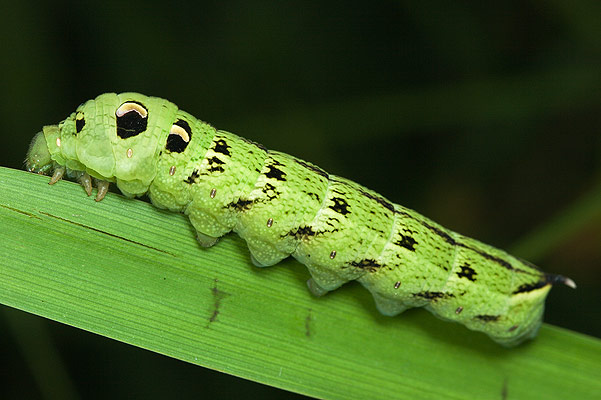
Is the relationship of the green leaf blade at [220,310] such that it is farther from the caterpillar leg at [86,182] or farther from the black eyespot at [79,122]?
the black eyespot at [79,122]

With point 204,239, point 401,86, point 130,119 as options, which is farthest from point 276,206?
point 401,86

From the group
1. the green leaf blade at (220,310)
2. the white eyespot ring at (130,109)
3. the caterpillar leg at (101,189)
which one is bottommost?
the green leaf blade at (220,310)

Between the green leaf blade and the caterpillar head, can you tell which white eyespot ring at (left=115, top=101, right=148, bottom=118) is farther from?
the green leaf blade

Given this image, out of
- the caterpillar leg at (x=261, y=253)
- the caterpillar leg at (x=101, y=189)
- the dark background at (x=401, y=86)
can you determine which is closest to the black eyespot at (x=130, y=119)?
the caterpillar leg at (x=101, y=189)

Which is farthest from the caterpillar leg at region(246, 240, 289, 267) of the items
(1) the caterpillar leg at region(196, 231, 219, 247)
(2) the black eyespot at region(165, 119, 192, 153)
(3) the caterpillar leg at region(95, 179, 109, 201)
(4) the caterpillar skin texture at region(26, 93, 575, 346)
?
(3) the caterpillar leg at region(95, 179, 109, 201)

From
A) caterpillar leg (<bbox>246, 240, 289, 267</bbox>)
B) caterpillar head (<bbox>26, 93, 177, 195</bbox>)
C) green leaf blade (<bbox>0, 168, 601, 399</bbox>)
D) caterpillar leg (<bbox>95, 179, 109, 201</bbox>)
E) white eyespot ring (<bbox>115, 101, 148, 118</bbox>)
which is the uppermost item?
white eyespot ring (<bbox>115, 101, 148, 118</bbox>)

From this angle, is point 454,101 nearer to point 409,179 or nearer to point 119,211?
point 409,179

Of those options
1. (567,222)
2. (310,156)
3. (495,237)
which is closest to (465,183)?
(495,237)
